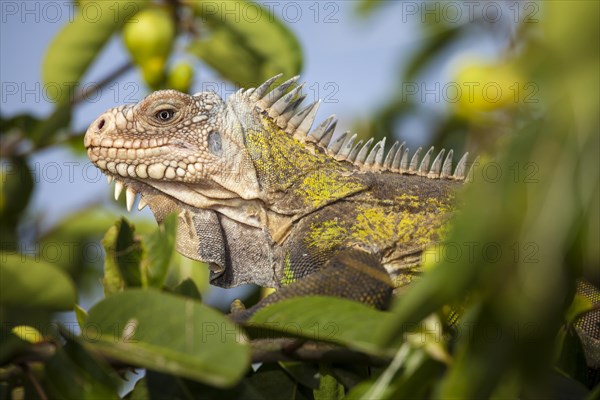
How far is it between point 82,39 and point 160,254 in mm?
3179

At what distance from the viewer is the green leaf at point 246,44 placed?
560cm

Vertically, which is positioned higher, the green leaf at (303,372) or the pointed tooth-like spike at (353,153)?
the pointed tooth-like spike at (353,153)

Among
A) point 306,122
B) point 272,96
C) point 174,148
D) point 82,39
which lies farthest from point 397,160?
point 82,39

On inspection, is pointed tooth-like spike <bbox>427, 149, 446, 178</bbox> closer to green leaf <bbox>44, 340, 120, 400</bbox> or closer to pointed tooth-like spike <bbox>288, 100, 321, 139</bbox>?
pointed tooth-like spike <bbox>288, 100, 321, 139</bbox>

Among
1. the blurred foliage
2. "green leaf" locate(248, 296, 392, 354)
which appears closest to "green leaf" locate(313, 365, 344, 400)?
the blurred foliage

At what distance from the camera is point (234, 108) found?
5129mm

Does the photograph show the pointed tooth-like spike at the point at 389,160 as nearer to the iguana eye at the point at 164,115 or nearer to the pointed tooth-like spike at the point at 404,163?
the pointed tooth-like spike at the point at 404,163

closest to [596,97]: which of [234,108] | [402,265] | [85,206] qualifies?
[402,265]

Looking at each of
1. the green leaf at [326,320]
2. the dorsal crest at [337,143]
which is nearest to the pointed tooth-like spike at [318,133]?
the dorsal crest at [337,143]

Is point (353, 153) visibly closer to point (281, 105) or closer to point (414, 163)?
point (414, 163)

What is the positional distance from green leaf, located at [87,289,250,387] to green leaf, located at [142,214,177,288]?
0.25 metres

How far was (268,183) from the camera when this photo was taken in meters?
4.73

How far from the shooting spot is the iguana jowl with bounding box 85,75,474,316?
4312 millimetres

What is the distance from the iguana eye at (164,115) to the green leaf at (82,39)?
78cm
